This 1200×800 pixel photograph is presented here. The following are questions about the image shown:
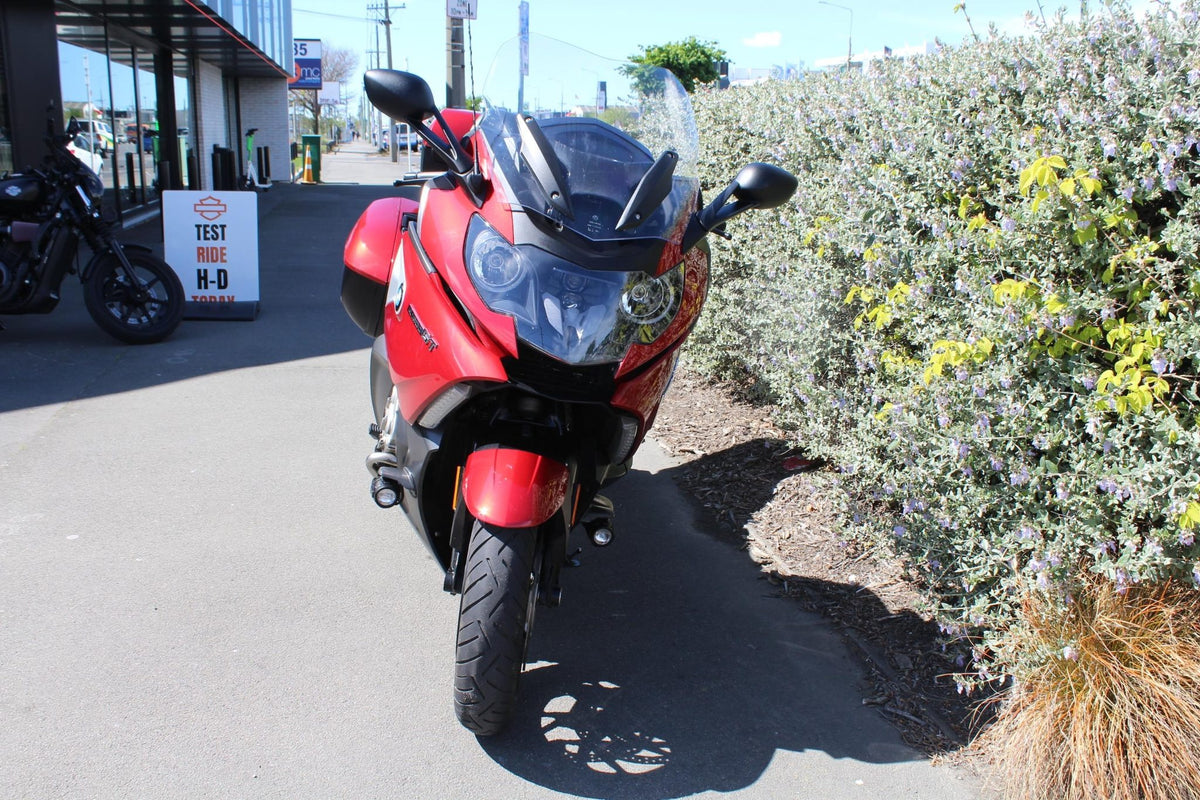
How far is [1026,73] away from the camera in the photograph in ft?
9.94

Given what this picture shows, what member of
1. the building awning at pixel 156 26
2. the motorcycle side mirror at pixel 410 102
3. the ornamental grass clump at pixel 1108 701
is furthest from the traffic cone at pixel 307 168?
the ornamental grass clump at pixel 1108 701

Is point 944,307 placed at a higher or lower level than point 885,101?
lower

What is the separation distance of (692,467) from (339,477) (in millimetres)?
1801

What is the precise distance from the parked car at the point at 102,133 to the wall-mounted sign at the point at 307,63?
24.3 metres

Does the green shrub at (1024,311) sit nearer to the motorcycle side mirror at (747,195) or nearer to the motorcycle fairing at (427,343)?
the motorcycle side mirror at (747,195)

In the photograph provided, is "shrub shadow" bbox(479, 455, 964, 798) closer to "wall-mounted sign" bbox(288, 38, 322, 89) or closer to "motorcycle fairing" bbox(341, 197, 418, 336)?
"motorcycle fairing" bbox(341, 197, 418, 336)

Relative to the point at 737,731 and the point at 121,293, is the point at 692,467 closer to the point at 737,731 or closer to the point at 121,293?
the point at 737,731

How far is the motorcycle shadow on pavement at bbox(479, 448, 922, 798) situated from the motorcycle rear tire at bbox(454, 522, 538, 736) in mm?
254

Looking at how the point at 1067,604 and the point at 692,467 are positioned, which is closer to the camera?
the point at 1067,604

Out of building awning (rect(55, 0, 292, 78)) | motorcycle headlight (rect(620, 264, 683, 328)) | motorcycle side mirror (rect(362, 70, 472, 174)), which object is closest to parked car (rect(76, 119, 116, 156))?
building awning (rect(55, 0, 292, 78))

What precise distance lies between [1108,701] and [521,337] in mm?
1820

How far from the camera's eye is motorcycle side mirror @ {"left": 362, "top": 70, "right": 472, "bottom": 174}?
125 inches

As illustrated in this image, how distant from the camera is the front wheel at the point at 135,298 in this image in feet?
23.8

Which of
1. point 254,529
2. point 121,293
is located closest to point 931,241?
point 254,529
